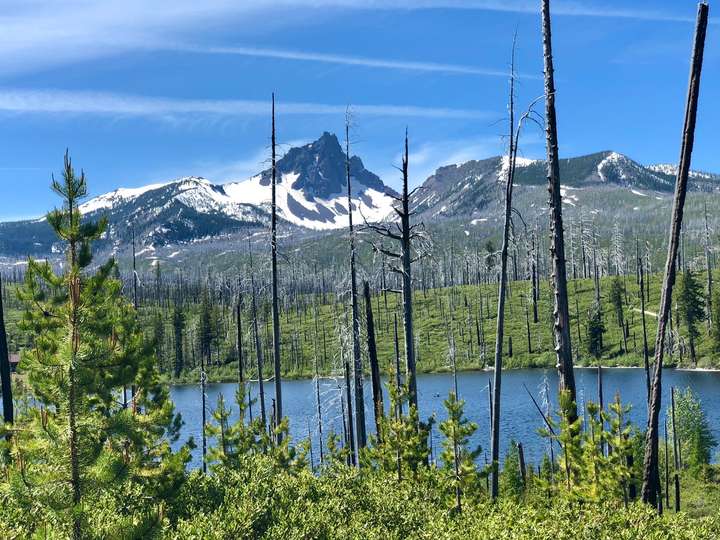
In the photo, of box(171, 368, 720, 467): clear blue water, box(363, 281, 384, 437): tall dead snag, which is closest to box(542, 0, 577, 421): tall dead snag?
box(363, 281, 384, 437): tall dead snag

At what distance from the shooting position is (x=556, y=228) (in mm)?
14336

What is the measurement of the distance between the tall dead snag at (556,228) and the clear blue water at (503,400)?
30035mm

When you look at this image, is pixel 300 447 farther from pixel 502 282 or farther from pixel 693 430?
pixel 693 430

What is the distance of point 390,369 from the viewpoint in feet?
67.4

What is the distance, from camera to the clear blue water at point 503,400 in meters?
58.0

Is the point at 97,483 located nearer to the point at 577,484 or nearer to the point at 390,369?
the point at 577,484

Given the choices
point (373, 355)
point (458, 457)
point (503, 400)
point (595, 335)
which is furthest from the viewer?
Answer: point (595, 335)

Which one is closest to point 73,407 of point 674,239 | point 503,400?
point 674,239

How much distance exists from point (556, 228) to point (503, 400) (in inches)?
2570

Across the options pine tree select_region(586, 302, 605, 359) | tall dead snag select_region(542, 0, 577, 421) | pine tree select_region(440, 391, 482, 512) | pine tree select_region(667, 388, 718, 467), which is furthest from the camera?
pine tree select_region(586, 302, 605, 359)

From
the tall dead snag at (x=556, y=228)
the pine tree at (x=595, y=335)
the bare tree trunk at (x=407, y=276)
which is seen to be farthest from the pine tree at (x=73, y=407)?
the pine tree at (x=595, y=335)

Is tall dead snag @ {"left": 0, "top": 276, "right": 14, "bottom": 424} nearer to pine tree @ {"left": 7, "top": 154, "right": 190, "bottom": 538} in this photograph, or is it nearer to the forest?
the forest

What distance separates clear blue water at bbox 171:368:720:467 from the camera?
5800 centimetres

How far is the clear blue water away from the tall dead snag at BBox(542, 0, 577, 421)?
3004 centimetres
